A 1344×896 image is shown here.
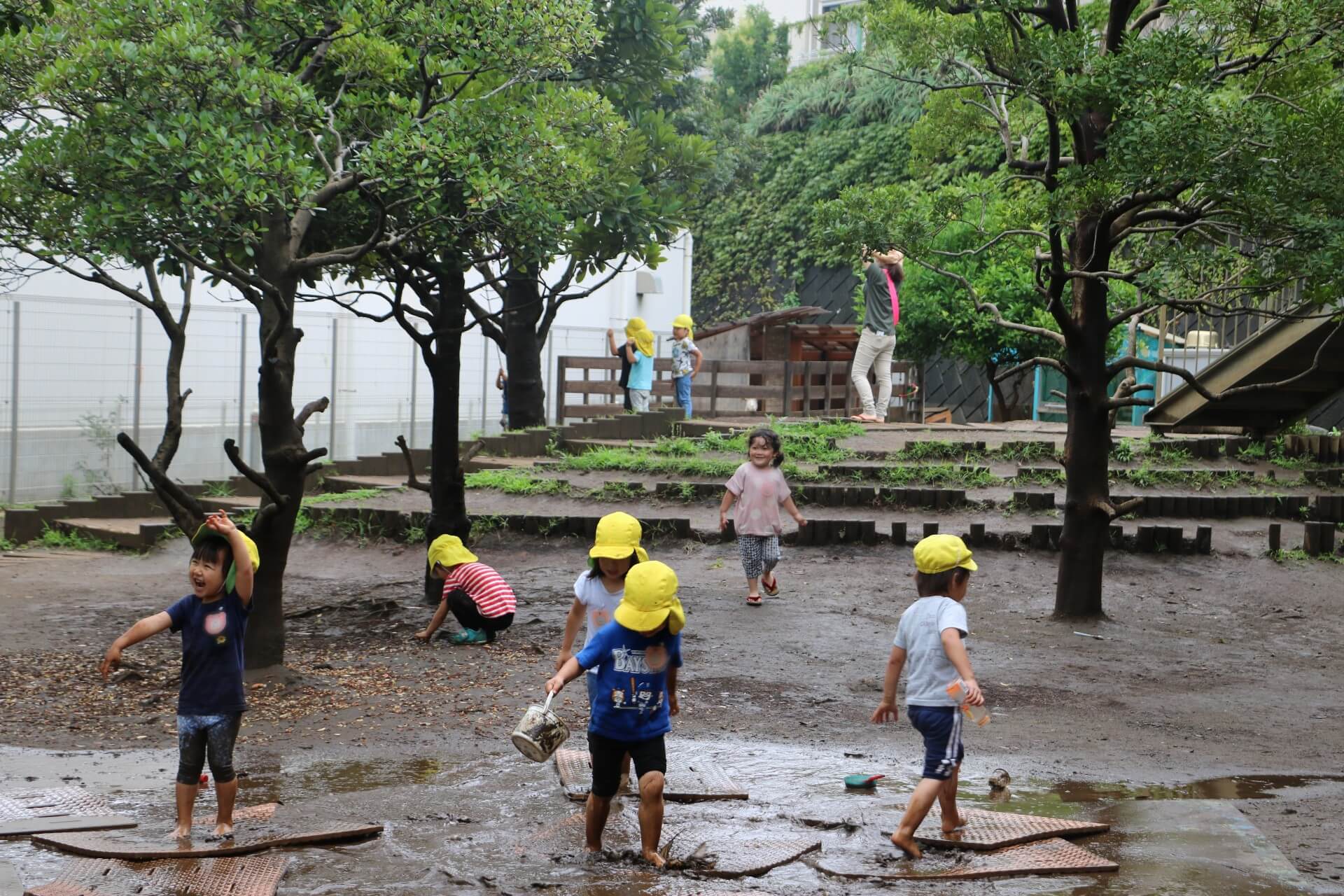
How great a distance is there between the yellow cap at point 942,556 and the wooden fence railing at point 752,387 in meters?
15.8

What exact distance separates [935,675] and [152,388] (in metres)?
14.6

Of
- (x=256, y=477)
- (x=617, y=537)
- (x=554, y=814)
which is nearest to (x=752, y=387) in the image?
(x=256, y=477)

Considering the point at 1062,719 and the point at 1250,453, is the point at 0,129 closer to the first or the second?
the point at 1062,719

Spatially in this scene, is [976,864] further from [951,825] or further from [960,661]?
[960,661]

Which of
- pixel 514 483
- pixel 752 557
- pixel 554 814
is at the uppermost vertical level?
pixel 514 483

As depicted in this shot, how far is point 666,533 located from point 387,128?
18.2ft

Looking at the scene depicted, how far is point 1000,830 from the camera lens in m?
5.36

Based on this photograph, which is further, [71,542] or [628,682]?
[71,542]

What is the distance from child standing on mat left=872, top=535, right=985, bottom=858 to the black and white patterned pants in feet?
17.6

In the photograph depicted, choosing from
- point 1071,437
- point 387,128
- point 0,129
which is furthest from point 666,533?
point 0,129

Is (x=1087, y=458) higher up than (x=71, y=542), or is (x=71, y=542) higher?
(x=1087, y=458)

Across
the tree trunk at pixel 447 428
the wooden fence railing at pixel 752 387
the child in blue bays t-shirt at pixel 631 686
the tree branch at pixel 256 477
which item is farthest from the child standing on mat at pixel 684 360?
the child in blue bays t-shirt at pixel 631 686

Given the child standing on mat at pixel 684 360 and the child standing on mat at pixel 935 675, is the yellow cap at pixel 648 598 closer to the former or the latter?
the child standing on mat at pixel 935 675

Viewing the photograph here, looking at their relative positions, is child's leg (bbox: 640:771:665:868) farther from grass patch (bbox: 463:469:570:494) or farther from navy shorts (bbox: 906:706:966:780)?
grass patch (bbox: 463:469:570:494)
